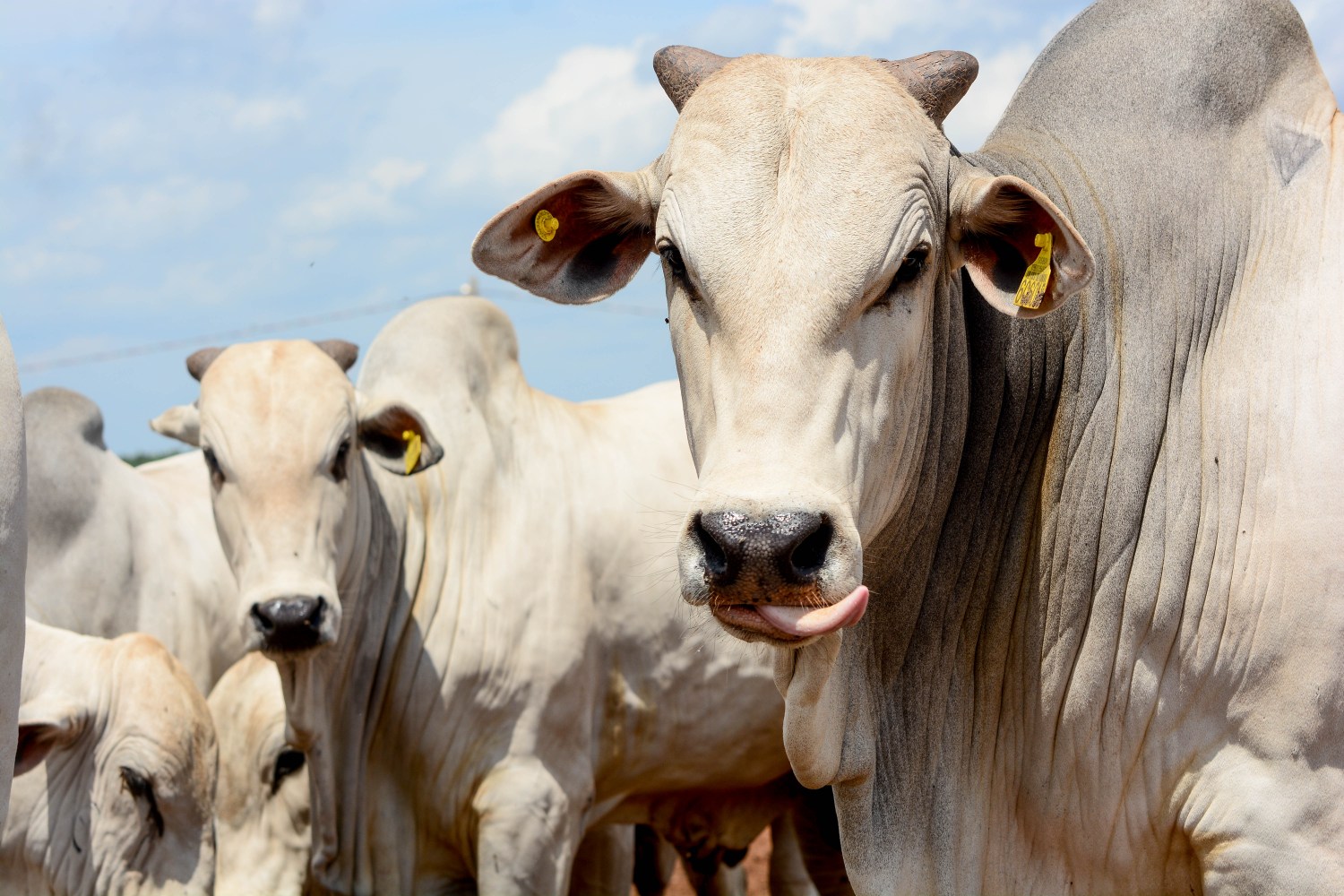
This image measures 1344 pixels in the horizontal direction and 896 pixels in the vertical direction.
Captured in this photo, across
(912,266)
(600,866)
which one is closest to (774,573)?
(912,266)

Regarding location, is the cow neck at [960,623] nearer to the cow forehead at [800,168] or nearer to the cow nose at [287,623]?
the cow forehead at [800,168]

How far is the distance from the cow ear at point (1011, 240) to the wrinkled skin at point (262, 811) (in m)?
3.35

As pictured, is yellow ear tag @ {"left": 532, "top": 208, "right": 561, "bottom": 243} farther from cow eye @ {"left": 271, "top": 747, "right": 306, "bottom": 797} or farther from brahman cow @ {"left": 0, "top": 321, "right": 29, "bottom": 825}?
cow eye @ {"left": 271, "top": 747, "right": 306, "bottom": 797}

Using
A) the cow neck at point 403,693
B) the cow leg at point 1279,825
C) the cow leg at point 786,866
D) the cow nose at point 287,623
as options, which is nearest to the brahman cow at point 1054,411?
the cow leg at point 1279,825

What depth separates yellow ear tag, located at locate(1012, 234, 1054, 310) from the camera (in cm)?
271

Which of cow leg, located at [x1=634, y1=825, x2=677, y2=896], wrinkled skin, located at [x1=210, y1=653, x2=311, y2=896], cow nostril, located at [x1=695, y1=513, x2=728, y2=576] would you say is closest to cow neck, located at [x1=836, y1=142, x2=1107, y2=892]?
cow nostril, located at [x1=695, y1=513, x2=728, y2=576]

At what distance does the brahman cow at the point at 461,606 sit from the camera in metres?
5.03

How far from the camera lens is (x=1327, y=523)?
282 cm

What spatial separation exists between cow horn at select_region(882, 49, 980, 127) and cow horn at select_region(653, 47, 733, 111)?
33 centimetres

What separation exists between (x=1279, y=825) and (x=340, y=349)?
3.84m

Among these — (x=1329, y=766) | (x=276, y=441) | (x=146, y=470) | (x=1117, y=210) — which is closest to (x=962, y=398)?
(x=1117, y=210)

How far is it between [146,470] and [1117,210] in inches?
212

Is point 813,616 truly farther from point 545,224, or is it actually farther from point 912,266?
point 545,224

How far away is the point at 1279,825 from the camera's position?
111 inches
